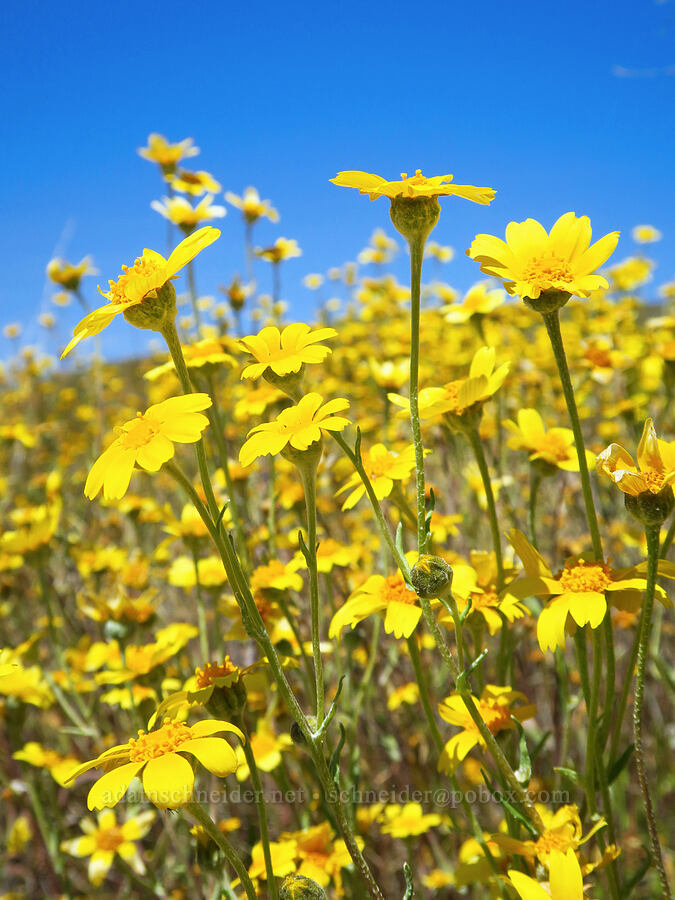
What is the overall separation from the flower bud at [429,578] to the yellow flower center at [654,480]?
0.32 meters

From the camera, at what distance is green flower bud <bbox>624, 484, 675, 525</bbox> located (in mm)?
952

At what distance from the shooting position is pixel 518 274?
1.09 metres

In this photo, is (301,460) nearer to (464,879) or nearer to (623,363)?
(464,879)

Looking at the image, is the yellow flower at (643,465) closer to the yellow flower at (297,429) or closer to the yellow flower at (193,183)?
the yellow flower at (297,429)

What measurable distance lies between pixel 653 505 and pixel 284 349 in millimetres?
639

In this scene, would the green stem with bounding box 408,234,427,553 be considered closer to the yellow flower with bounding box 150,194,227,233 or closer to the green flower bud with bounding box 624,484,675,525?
the green flower bud with bounding box 624,484,675,525

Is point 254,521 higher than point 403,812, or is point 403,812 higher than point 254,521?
point 254,521

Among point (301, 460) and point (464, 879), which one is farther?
point (464, 879)

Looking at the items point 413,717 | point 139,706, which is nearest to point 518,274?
point 139,706

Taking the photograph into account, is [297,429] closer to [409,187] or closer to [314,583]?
[314,583]

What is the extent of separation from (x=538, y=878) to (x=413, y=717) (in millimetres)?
1450

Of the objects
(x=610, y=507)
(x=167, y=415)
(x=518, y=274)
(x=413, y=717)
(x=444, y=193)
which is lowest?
(x=413, y=717)

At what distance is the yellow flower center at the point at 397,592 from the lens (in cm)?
126

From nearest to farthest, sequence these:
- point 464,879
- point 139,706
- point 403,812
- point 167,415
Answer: point 167,415 → point 464,879 → point 139,706 → point 403,812
